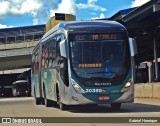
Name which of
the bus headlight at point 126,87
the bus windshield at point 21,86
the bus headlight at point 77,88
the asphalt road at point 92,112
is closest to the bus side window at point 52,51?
the asphalt road at point 92,112

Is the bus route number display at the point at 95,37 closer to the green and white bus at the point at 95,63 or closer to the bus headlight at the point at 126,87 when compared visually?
the green and white bus at the point at 95,63

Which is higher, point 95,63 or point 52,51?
point 52,51

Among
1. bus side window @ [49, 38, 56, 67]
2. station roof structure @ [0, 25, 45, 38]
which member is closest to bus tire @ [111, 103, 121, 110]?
bus side window @ [49, 38, 56, 67]

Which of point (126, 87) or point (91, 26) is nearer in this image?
point (126, 87)

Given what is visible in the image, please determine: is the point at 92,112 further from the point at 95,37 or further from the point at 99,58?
the point at 95,37

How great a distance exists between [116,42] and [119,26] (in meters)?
0.73

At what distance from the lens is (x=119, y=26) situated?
57.6ft

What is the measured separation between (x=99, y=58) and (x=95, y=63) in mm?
235

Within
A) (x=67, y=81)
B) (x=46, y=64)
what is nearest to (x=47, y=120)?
(x=67, y=81)

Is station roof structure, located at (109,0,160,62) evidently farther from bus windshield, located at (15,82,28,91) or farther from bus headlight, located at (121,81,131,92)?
bus windshield, located at (15,82,28,91)

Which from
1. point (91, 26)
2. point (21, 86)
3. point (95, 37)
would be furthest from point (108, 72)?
point (21, 86)

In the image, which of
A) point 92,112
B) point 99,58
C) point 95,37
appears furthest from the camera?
point 92,112

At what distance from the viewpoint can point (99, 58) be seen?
1684cm

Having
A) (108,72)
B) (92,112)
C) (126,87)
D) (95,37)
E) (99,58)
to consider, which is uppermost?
(95,37)
